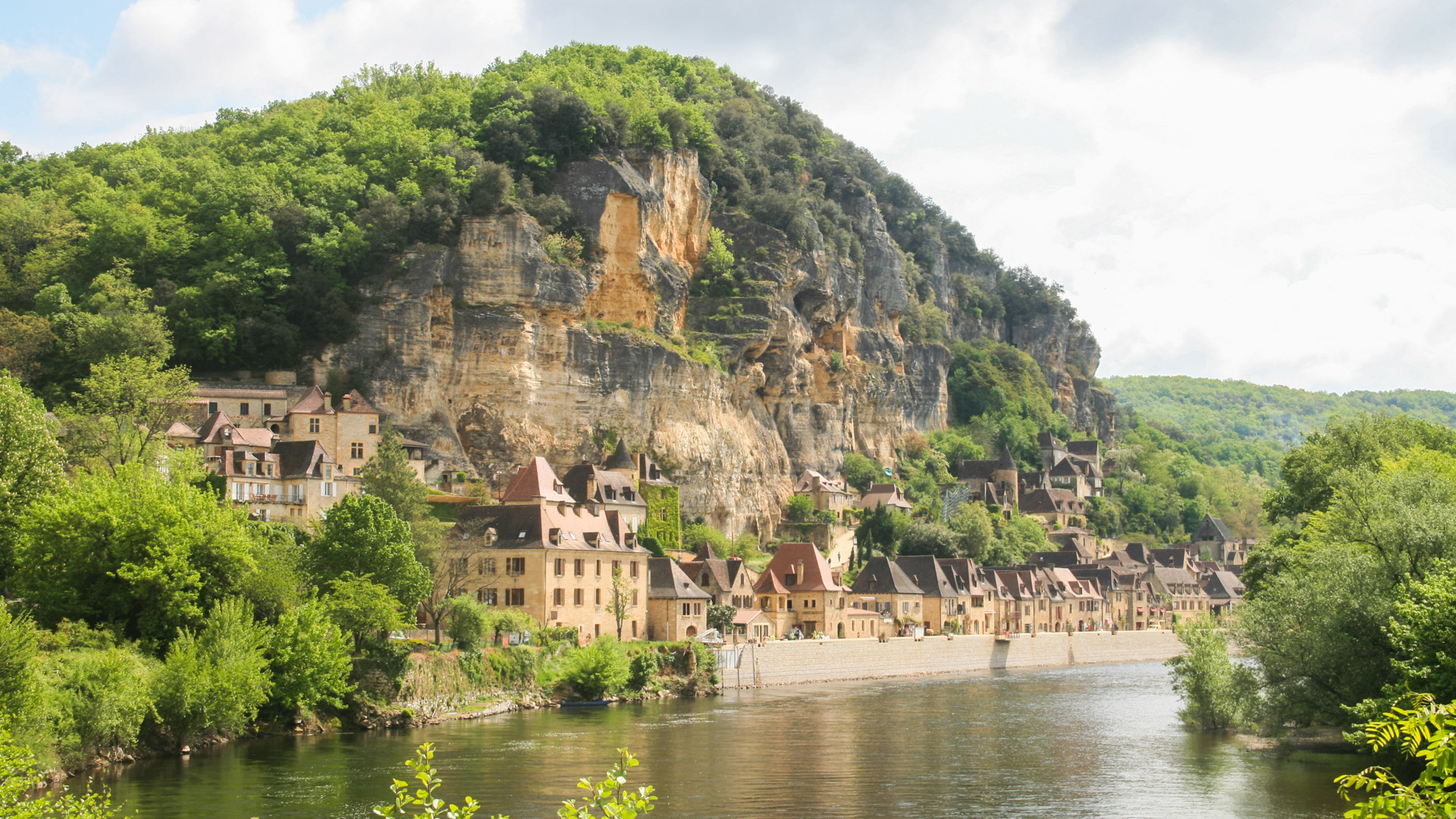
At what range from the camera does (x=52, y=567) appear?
46312 mm

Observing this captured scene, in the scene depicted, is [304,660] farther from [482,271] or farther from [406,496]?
[482,271]

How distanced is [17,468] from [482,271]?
4655cm

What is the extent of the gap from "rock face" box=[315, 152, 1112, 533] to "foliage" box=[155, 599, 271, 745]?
43.7 m

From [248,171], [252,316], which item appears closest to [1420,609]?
[252,316]

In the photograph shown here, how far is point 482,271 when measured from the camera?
93.9 m

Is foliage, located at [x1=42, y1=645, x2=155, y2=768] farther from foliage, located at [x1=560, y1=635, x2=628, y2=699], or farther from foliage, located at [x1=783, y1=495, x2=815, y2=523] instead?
foliage, located at [x1=783, y1=495, x2=815, y2=523]

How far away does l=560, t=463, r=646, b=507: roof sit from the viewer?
88594 mm

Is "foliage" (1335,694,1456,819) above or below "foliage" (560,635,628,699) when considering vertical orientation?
above

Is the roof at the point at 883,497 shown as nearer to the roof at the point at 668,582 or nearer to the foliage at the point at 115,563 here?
the roof at the point at 668,582

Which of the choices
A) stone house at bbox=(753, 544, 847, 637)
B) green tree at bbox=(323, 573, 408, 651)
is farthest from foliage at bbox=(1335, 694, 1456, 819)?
stone house at bbox=(753, 544, 847, 637)

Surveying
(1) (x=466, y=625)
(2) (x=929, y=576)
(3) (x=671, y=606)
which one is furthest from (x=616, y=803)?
(2) (x=929, y=576)

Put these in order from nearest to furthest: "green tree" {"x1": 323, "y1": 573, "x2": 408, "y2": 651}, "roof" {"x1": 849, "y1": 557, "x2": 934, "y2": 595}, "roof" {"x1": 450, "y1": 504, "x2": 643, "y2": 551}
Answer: "green tree" {"x1": 323, "y1": 573, "x2": 408, "y2": 651} < "roof" {"x1": 450, "y1": 504, "x2": 643, "y2": 551} < "roof" {"x1": 849, "y1": 557, "x2": 934, "y2": 595}

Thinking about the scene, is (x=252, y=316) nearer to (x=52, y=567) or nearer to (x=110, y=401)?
(x=110, y=401)

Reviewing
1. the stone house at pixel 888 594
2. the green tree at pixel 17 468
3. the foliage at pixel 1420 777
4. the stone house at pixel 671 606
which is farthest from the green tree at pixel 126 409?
the foliage at pixel 1420 777
